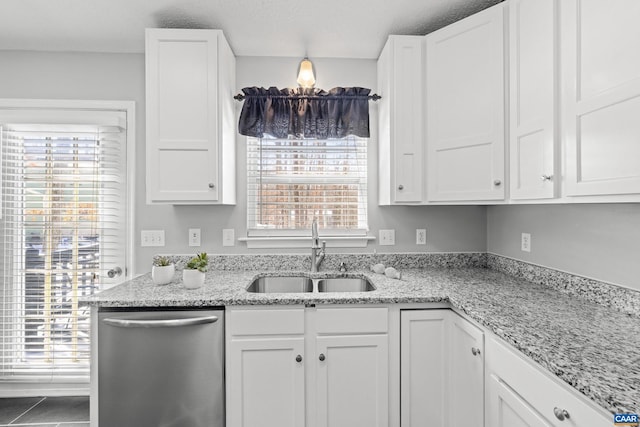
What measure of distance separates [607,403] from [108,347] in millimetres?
1861

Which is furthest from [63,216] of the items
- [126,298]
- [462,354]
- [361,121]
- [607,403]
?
[607,403]

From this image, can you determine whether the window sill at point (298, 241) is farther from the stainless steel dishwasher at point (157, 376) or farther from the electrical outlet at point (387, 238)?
the stainless steel dishwasher at point (157, 376)

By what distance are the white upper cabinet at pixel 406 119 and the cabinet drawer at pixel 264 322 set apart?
954mm

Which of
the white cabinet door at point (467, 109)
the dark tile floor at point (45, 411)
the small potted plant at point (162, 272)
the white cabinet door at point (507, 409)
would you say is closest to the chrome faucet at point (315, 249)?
the white cabinet door at point (467, 109)

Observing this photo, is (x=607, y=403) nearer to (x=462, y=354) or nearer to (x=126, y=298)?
Result: (x=462, y=354)

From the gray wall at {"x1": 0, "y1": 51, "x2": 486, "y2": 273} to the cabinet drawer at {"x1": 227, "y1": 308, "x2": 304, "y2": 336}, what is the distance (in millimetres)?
755

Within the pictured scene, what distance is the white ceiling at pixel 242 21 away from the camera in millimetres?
1785

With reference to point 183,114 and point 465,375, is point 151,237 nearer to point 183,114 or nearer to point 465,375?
point 183,114

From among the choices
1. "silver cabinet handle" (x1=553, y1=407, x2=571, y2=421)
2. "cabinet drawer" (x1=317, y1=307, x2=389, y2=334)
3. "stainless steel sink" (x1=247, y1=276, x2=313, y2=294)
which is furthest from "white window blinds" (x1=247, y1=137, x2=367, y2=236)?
"silver cabinet handle" (x1=553, y1=407, x2=571, y2=421)

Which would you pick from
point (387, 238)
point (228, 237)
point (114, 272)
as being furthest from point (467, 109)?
point (114, 272)

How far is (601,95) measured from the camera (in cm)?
109

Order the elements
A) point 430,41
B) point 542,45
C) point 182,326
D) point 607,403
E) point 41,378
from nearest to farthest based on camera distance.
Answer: point 607,403 < point 542,45 < point 182,326 < point 430,41 < point 41,378

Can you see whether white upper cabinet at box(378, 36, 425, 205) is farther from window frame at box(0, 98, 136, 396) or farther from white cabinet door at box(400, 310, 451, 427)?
window frame at box(0, 98, 136, 396)

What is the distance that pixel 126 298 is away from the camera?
60.9 inches
